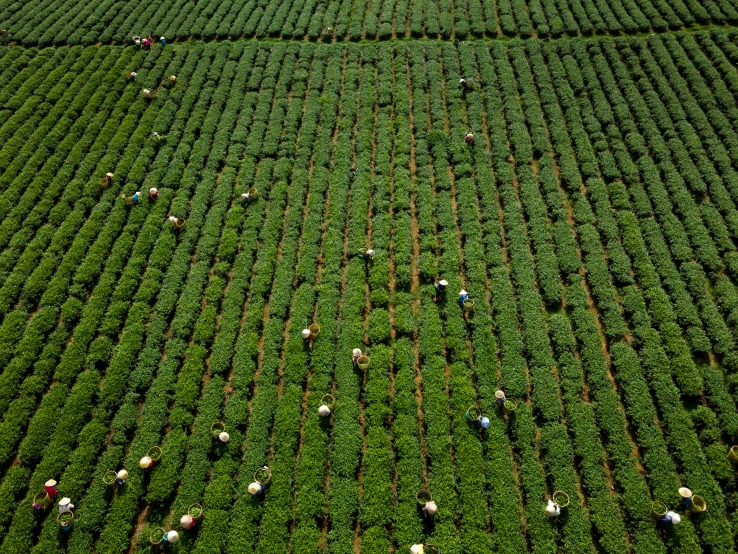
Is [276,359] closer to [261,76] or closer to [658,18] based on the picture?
[261,76]

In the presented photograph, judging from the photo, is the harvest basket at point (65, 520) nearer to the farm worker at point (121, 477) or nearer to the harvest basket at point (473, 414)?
the farm worker at point (121, 477)

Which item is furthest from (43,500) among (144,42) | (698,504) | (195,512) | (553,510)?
(144,42)

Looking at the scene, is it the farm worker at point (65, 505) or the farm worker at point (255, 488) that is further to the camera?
the farm worker at point (255, 488)

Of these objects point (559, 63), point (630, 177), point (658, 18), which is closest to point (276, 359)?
point (630, 177)

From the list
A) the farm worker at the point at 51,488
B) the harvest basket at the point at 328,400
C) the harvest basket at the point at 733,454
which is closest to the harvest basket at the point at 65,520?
the farm worker at the point at 51,488

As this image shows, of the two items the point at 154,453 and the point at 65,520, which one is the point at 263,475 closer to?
the point at 154,453
